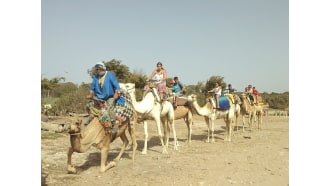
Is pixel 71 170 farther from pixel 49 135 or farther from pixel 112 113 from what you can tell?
pixel 49 135

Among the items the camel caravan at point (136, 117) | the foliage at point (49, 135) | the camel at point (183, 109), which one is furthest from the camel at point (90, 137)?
the foliage at point (49, 135)

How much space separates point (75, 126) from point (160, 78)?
3620 millimetres

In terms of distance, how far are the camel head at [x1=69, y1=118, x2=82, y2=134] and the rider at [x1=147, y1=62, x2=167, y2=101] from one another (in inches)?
125

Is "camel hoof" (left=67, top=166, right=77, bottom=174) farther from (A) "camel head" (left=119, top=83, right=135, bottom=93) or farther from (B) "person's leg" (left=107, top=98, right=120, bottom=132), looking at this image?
(A) "camel head" (left=119, top=83, right=135, bottom=93)

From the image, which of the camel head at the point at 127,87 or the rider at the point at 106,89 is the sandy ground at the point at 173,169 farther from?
the camel head at the point at 127,87

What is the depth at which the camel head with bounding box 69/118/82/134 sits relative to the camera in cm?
528

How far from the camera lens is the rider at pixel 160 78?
8324mm

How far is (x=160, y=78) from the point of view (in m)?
8.50

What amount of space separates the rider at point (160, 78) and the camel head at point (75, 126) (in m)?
3.17

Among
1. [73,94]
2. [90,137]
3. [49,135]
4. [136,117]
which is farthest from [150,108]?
[73,94]

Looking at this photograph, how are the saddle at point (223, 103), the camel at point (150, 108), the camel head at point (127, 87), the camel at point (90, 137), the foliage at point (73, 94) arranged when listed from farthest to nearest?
the foliage at point (73, 94), the saddle at point (223, 103), the camel at point (150, 108), the camel head at point (127, 87), the camel at point (90, 137)
